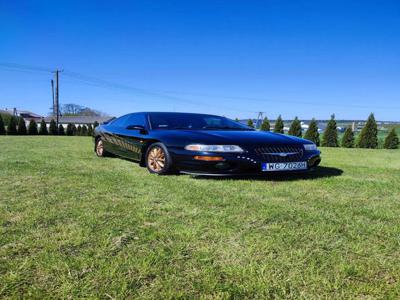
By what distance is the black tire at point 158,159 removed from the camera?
5.24 metres

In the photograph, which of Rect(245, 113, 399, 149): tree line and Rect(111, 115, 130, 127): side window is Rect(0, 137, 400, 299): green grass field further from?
Rect(245, 113, 399, 149): tree line

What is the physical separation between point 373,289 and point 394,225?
1261 millimetres

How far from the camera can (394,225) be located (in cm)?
282

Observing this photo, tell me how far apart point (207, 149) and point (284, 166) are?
1.11 meters

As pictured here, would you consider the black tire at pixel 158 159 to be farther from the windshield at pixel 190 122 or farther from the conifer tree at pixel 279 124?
the conifer tree at pixel 279 124

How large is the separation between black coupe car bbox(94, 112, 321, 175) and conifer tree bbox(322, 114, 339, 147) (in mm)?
16438

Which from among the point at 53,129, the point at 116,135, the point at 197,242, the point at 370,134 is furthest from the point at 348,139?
the point at 53,129

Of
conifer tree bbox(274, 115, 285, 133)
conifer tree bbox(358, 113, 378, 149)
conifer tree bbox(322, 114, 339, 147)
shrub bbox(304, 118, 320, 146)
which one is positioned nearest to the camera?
conifer tree bbox(358, 113, 378, 149)

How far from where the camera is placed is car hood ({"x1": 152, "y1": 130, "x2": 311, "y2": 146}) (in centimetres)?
490

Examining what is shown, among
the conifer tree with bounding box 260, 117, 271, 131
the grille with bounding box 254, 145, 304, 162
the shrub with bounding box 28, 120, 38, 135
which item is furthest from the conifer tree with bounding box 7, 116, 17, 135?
the grille with bounding box 254, 145, 304, 162

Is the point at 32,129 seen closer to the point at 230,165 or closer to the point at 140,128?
the point at 140,128

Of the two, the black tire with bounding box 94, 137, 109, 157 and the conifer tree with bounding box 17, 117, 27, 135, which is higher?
the conifer tree with bounding box 17, 117, 27, 135

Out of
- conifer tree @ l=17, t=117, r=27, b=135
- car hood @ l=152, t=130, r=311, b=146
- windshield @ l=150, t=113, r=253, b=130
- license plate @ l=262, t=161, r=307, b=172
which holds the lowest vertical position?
license plate @ l=262, t=161, r=307, b=172

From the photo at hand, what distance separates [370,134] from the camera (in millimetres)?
20047
